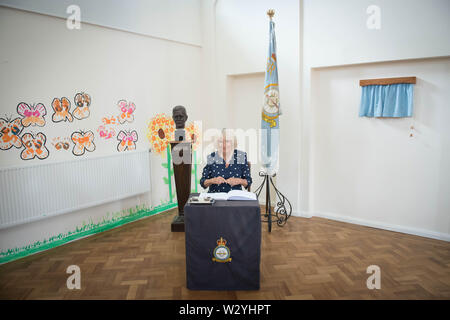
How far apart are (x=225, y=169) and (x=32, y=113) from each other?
2143 millimetres

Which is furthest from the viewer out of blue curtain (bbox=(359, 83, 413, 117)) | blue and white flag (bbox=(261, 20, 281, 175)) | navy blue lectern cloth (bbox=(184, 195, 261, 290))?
blue and white flag (bbox=(261, 20, 281, 175))

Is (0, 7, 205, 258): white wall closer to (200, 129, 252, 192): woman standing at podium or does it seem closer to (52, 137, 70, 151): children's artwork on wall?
(52, 137, 70, 151): children's artwork on wall

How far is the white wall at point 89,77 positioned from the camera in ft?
11.7

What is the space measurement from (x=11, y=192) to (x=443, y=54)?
4.78 metres

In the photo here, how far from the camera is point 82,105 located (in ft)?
13.7

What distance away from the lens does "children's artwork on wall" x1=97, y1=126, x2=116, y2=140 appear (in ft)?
14.4

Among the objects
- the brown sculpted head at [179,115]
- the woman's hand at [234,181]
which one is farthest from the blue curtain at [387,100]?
the brown sculpted head at [179,115]

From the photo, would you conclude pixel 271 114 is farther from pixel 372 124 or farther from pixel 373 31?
pixel 373 31

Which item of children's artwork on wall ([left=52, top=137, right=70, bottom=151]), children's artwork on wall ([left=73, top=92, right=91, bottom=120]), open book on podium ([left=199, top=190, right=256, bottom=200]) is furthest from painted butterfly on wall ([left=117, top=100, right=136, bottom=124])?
open book on podium ([left=199, top=190, right=256, bottom=200])

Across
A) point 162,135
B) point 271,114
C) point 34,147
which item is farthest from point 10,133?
point 271,114

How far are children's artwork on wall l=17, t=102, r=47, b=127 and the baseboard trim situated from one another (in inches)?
148

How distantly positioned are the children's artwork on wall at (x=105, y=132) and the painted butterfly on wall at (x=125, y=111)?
20 cm

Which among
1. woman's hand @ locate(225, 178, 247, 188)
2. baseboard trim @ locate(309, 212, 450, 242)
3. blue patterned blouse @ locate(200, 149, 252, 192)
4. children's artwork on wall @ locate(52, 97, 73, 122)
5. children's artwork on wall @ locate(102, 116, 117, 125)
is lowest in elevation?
baseboard trim @ locate(309, 212, 450, 242)
